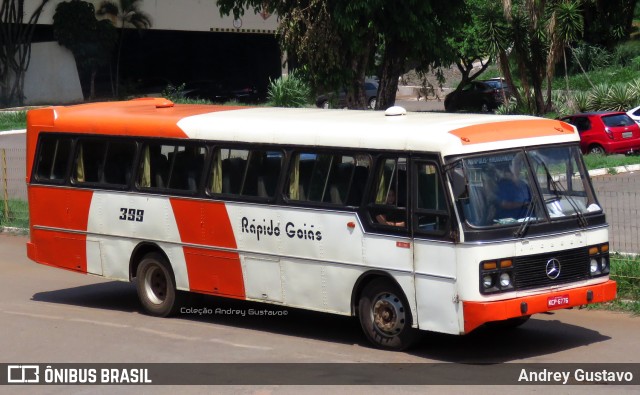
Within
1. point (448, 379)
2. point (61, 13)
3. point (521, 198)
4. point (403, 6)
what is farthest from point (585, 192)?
point (61, 13)

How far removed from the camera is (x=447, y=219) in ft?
34.0

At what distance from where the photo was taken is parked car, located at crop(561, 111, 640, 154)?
2938cm

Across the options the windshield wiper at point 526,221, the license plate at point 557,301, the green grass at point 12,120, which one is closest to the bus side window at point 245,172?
the windshield wiper at point 526,221

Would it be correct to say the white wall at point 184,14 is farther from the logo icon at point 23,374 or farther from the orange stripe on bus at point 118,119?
the logo icon at point 23,374

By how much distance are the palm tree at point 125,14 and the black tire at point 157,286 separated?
4197 centimetres

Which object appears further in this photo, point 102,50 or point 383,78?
point 102,50

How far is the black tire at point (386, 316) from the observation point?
429 inches

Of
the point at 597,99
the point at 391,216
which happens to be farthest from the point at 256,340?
the point at 597,99

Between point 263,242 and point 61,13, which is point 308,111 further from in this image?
point 61,13

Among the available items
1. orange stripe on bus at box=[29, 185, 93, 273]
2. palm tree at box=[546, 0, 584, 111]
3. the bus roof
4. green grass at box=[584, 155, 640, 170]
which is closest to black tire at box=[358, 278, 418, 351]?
the bus roof

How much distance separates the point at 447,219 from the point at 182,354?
124 inches

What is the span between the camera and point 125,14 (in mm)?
54375

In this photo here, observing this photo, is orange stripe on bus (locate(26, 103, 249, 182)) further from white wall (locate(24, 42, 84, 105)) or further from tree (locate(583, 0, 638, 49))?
white wall (locate(24, 42, 84, 105))

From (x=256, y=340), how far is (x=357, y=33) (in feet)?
30.8
